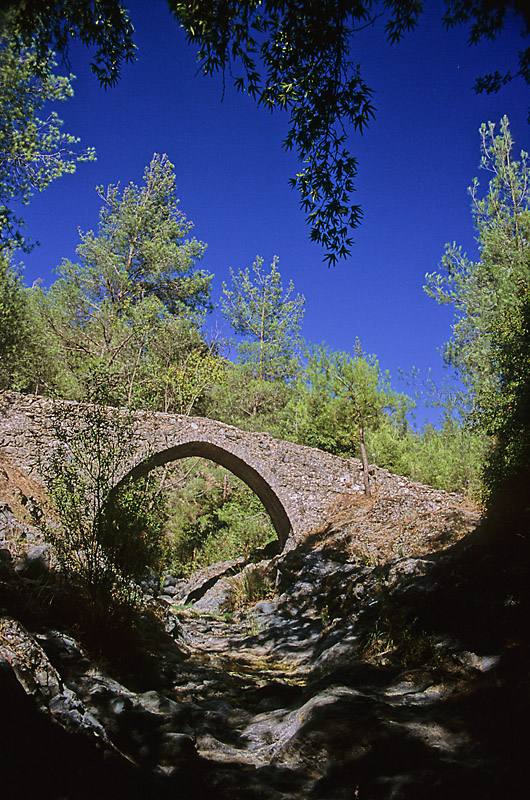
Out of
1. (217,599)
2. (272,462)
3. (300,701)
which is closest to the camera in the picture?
(300,701)

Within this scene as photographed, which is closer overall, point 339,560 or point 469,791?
point 469,791

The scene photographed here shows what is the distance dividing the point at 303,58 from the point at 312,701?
4.81m

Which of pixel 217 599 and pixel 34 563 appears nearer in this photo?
pixel 34 563

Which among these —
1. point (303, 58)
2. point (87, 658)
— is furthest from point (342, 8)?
point (87, 658)

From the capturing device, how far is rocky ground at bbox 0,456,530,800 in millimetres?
1953

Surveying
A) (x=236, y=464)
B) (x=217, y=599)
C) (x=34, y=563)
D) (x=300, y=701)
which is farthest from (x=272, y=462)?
(x=300, y=701)

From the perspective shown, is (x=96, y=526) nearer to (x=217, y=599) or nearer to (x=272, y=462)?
(x=217, y=599)

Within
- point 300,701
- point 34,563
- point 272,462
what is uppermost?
point 272,462

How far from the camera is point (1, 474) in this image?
809 centimetres

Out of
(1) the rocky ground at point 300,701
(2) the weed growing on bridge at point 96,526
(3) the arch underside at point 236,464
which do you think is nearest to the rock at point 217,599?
(3) the arch underside at point 236,464

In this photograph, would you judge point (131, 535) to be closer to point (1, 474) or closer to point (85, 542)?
point (85, 542)

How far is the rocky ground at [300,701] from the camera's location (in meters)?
1.95

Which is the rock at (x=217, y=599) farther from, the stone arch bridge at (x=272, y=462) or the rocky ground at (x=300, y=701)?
the rocky ground at (x=300, y=701)

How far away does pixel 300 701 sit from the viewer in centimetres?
360
